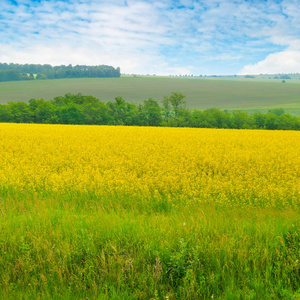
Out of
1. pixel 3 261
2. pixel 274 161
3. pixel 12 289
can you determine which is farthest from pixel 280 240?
pixel 274 161

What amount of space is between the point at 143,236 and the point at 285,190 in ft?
14.7

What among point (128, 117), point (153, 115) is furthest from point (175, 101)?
point (128, 117)

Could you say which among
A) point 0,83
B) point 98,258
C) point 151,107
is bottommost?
point 98,258

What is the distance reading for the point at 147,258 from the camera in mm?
3588

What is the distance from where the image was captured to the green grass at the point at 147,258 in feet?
10.6

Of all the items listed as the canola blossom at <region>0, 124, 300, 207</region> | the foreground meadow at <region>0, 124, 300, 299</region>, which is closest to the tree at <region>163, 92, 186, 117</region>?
the canola blossom at <region>0, 124, 300, 207</region>

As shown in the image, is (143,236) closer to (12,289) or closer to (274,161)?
(12,289)

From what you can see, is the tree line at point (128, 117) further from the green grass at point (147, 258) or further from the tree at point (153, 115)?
the green grass at point (147, 258)

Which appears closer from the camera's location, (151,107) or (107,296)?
(107,296)

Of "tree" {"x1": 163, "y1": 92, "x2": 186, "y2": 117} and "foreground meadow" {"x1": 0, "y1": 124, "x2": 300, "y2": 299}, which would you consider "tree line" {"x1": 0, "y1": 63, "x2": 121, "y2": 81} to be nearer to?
"tree" {"x1": 163, "y1": 92, "x2": 186, "y2": 117}

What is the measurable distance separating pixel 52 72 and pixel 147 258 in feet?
412

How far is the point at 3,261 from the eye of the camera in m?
3.62

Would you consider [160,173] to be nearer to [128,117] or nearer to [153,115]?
[153,115]

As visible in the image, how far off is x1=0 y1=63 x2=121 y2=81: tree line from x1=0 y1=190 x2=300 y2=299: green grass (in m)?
118
